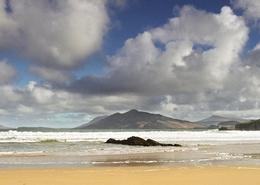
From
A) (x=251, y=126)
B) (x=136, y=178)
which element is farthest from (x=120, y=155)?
(x=251, y=126)

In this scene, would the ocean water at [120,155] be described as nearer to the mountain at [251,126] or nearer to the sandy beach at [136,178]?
the sandy beach at [136,178]

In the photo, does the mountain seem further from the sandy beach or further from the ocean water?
the sandy beach

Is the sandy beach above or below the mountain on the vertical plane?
below

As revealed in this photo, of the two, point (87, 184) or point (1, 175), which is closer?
point (87, 184)

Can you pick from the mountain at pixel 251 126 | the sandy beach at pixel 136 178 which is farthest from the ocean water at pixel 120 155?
the mountain at pixel 251 126

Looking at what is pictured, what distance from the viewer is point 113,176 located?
1488 centimetres

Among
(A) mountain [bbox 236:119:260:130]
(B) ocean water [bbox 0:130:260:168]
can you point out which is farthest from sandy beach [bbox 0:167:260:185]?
(A) mountain [bbox 236:119:260:130]

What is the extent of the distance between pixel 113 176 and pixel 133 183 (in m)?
1.93

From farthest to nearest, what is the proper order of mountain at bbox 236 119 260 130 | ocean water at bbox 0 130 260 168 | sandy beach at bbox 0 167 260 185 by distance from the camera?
mountain at bbox 236 119 260 130 < ocean water at bbox 0 130 260 168 < sandy beach at bbox 0 167 260 185

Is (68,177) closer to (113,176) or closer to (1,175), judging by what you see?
(113,176)

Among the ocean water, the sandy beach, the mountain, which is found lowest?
the sandy beach

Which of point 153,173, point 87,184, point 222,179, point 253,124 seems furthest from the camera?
point 253,124

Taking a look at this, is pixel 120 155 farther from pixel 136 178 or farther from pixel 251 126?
pixel 251 126

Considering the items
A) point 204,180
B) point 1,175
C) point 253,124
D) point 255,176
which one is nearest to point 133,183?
point 204,180
